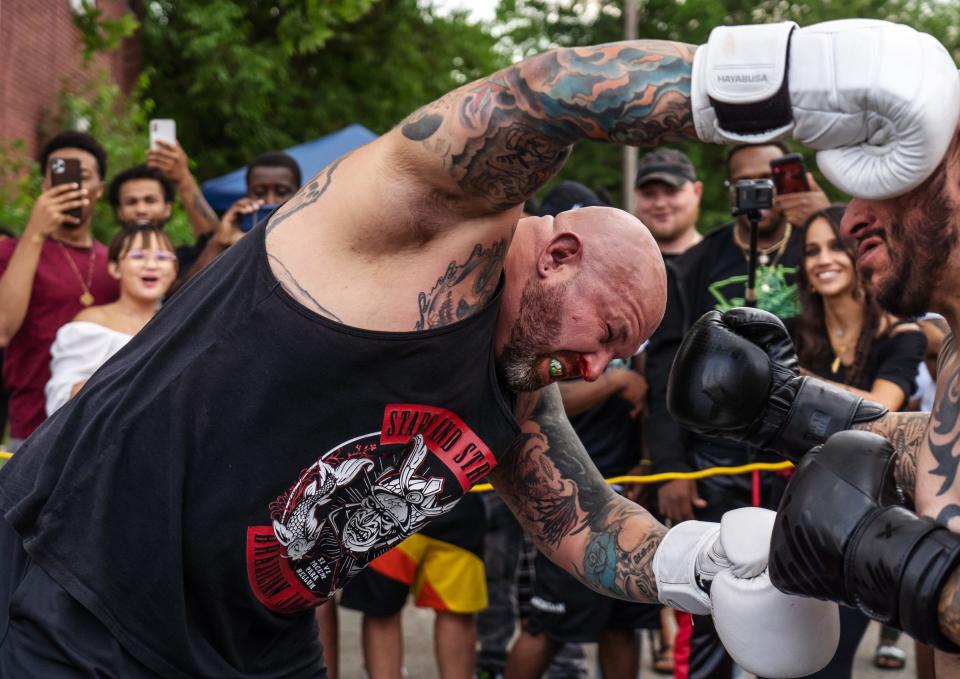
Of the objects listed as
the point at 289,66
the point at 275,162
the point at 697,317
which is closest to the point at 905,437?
the point at 697,317

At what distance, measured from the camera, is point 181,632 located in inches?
82.7

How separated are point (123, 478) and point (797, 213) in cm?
286

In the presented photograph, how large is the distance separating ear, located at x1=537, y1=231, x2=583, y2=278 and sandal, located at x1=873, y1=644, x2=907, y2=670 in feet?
11.2

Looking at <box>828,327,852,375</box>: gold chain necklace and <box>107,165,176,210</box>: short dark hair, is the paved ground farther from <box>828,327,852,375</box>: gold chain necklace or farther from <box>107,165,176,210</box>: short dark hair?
<box>107,165,176,210</box>: short dark hair

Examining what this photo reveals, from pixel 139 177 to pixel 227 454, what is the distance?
3140 millimetres

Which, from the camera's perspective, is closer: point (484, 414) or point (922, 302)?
point (922, 302)

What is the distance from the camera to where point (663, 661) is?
488 cm

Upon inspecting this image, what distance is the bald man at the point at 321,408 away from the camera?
1.97 meters

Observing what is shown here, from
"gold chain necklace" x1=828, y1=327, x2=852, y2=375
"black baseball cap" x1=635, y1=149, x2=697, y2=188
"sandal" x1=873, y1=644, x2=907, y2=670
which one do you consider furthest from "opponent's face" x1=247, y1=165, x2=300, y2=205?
"sandal" x1=873, y1=644, x2=907, y2=670

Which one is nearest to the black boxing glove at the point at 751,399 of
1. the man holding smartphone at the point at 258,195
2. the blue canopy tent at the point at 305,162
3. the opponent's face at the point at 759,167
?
the opponent's face at the point at 759,167

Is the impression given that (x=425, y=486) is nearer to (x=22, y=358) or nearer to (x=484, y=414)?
(x=484, y=414)

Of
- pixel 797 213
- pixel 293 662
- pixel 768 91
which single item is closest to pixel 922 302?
pixel 768 91

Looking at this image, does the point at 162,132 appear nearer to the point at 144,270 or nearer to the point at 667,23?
the point at 144,270

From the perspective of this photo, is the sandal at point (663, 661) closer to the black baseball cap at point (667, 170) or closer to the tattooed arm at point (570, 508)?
the black baseball cap at point (667, 170)
